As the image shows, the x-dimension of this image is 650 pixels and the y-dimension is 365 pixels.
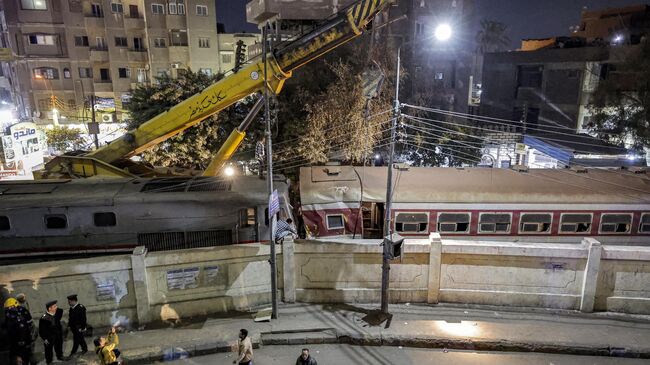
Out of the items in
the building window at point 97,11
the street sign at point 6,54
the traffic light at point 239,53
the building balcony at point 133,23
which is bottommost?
the traffic light at point 239,53

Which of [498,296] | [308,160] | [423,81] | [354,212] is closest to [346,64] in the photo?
[308,160]

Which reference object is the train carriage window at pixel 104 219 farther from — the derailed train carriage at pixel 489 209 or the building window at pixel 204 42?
the building window at pixel 204 42

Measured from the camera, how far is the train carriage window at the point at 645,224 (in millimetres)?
16281

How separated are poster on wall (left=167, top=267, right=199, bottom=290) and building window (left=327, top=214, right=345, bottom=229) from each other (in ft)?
22.0

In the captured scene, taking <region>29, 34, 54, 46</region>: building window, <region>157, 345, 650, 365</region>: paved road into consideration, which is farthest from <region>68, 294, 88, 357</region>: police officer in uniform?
<region>29, 34, 54, 46</region>: building window

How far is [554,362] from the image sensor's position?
9.28 m

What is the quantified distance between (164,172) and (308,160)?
7875 millimetres

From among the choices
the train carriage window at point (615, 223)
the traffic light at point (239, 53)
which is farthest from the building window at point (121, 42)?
the train carriage window at point (615, 223)

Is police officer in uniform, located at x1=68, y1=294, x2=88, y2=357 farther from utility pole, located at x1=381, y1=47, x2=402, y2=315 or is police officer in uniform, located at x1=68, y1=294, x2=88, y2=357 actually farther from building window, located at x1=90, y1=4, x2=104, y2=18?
building window, located at x1=90, y1=4, x2=104, y2=18

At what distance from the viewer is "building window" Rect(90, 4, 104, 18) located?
38.9 m

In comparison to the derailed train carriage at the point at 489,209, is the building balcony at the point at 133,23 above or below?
above

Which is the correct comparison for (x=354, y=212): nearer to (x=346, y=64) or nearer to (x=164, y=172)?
(x=164, y=172)

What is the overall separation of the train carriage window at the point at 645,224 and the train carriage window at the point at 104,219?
19720 millimetres

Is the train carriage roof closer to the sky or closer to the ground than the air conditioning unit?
closer to the ground
